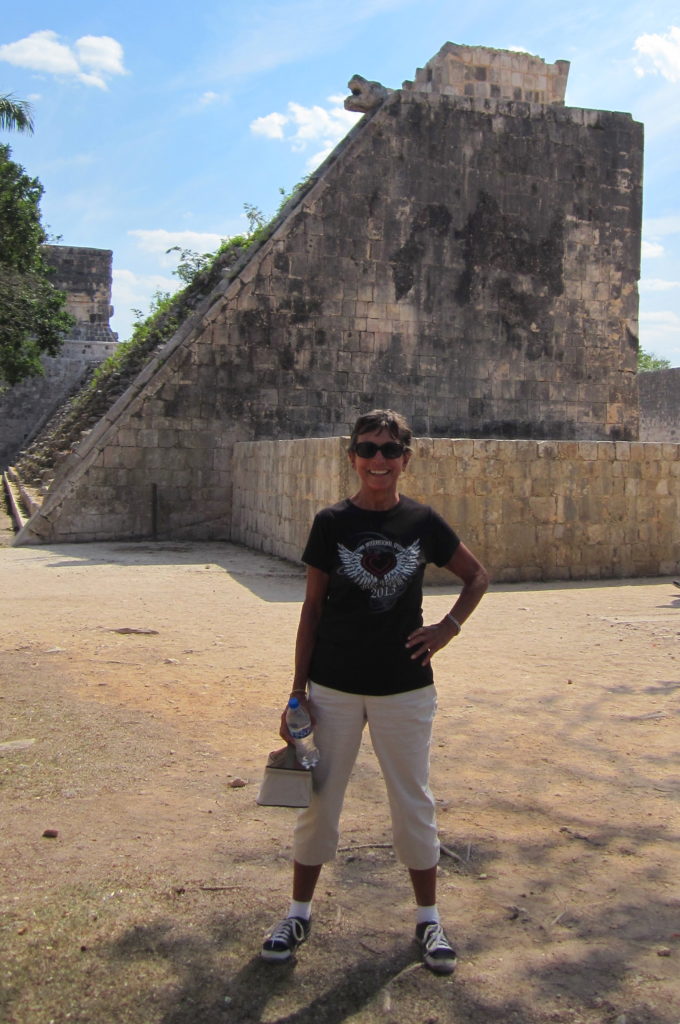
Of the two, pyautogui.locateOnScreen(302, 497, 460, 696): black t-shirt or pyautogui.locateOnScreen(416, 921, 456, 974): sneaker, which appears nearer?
pyautogui.locateOnScreen(416, 921, 456, 974): sneaker

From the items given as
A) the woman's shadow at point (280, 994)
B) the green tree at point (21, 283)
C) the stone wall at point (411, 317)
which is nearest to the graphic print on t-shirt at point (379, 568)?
the woman's shadow at point (280, 994)

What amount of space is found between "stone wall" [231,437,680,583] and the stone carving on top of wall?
6.59 meters

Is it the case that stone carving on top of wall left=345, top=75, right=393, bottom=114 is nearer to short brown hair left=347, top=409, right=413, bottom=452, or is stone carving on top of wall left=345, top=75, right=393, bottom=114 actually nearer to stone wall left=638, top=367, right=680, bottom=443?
short brown hair left=347, top=409, right=413, bottom=452

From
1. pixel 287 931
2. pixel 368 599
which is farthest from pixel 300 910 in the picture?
pixel 368 599

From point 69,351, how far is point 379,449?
29.7 metres

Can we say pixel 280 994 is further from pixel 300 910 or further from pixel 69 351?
pixel 69 351

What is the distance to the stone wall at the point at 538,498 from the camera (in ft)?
35.1

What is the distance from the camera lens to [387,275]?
15.6 metres

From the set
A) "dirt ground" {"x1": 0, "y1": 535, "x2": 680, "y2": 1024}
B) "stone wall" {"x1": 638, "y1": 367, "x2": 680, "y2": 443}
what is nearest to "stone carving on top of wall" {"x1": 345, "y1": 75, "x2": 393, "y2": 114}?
"dirt ground" {"x1": 0, "y1": 535, "x2": 680, "y2": 1024}

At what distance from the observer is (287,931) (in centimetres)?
291

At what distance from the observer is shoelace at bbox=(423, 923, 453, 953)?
2.85 metres

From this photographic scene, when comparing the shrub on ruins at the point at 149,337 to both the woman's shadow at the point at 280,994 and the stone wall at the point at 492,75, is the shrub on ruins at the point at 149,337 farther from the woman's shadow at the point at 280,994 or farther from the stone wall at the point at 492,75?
the woman's shadow at the point at 280,994

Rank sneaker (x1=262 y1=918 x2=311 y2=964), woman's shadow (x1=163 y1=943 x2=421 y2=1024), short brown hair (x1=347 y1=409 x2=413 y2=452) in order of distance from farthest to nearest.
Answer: short brown hair (x1=347 y1=409 x2=413 y2=452) → sneaker (x1=262 y1=918 x2=311 y2=964) → woman's shadow (x1=163 y1=943 x2=421 y2=1024)

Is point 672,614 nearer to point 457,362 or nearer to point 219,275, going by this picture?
point 457,362
